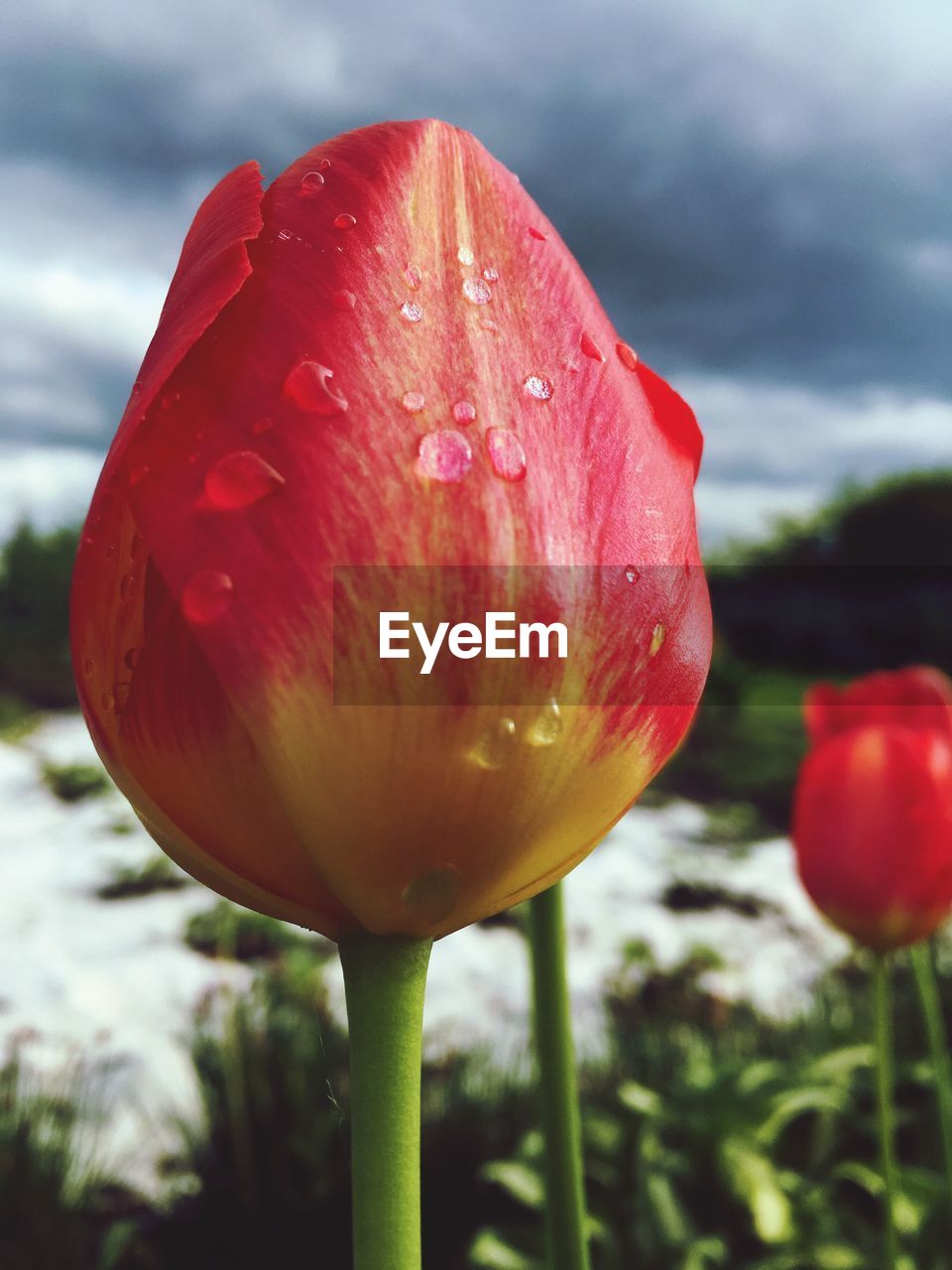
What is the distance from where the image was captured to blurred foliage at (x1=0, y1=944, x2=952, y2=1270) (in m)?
1.39

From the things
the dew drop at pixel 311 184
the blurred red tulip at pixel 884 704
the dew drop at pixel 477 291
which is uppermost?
the blurred red tulip at pixel 884 704

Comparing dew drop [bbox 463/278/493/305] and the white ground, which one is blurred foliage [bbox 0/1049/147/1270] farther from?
dew drop [bbox 463/278/493/305]

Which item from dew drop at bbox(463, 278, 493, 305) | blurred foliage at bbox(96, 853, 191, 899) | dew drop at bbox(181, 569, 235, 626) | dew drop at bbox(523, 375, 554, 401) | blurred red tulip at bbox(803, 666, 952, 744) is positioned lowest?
dew drop at bbox(181, 569, 235, 626)

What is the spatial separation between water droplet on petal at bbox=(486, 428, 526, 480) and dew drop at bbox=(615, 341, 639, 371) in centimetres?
6

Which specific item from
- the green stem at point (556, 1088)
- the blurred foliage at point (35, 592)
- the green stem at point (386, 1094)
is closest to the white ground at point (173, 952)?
the green stem at point (556, 1088)

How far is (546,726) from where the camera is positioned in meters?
0.28

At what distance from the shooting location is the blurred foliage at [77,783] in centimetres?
382

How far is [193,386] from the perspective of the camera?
29cm

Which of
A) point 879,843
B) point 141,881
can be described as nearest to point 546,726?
point 879,843

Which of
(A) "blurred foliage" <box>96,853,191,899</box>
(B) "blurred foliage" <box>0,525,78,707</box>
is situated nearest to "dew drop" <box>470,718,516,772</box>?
(A) "blurred foliage" <box>96,853,191,899</box>

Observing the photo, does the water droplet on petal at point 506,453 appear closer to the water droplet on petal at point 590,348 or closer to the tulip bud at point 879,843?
the water droplet on petal at point 590,348

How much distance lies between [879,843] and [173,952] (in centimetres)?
190

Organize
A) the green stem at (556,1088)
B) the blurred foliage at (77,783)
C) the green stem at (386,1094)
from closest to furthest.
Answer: the green stem at (386,1094), the green stem at (556,1088), the blurred foliage at (77,783)

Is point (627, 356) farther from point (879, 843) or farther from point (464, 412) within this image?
point (879, 843)
